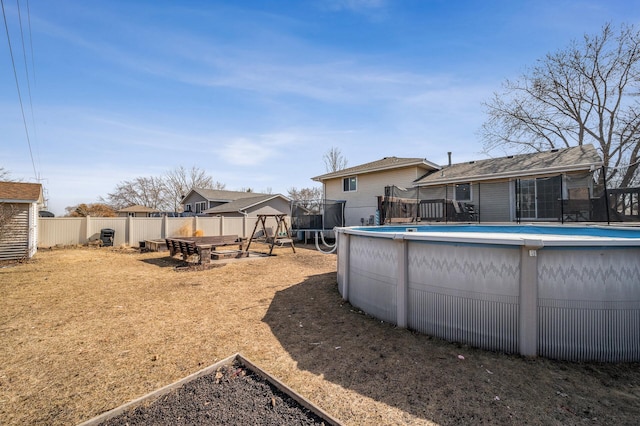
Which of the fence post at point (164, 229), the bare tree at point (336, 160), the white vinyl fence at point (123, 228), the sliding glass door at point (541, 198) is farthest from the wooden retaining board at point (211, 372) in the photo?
the bare tree at point (336, 160)

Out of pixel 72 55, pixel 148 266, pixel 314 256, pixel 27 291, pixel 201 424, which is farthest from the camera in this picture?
pixel 314 256

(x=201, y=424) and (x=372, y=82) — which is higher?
(x=372, y=82)

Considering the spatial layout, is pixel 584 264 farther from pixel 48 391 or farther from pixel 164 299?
pixel 164 299

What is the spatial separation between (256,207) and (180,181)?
21690 mm

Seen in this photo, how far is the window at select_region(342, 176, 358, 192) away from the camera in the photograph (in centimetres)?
1857

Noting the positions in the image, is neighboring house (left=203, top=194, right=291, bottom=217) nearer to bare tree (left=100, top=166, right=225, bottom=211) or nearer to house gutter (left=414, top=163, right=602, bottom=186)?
house gutter (left=414, top=163, right=602, bottom=186)

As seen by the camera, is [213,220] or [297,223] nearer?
[297,223]

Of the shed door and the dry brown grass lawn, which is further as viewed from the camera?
the shed door

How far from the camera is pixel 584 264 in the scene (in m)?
2.85

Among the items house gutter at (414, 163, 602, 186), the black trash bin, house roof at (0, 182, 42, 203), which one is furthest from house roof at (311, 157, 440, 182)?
house roof at (0, 182, 42, 203)

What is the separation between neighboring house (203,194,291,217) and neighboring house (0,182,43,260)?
12.8 meters

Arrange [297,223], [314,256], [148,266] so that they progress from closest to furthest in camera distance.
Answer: [148,266]
[314,256]
[297,223]

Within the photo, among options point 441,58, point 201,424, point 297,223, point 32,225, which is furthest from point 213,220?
point 201,424

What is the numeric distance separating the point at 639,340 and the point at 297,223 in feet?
48.3
